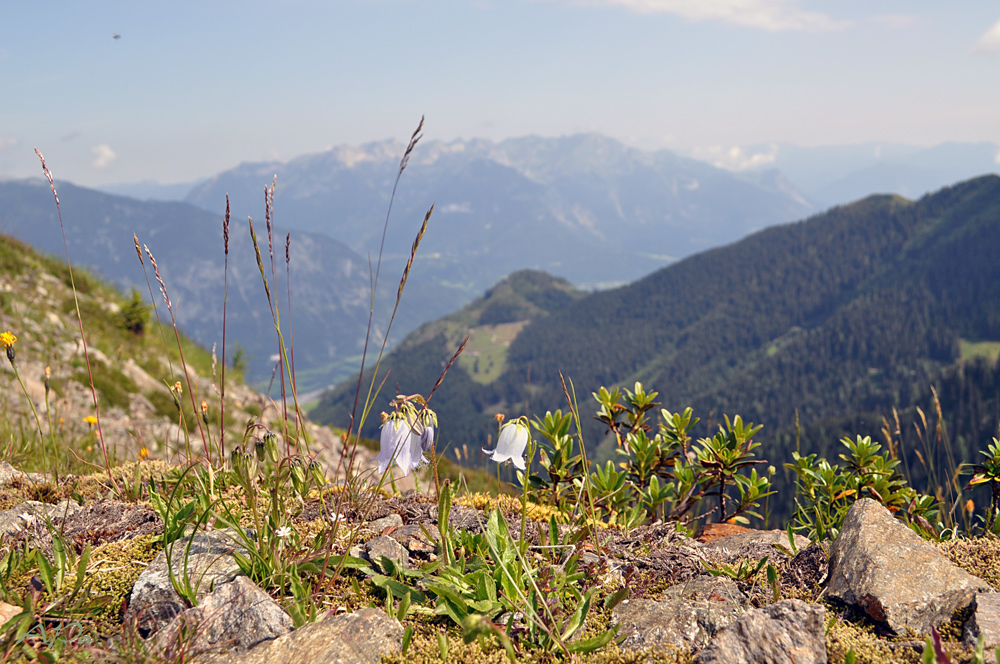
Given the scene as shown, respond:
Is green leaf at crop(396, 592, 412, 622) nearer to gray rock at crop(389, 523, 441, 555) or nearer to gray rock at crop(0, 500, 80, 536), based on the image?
gray rock at crop(389, 523, 441, 555)

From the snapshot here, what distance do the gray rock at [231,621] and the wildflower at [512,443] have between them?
4.69 ft

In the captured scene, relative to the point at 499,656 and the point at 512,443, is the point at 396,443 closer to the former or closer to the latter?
the point at 512,443

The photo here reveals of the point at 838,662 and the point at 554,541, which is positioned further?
the point at 554,541

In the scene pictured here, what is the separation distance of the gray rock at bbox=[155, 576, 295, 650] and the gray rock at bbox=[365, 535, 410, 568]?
612 mm

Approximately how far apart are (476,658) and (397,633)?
46 centimetres

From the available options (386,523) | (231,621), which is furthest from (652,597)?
(231,621)

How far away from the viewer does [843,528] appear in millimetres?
3410

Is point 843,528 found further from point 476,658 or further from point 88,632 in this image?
point 88,632

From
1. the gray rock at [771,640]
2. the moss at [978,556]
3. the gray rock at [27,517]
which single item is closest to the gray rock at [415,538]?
the gray rock at [771,640]

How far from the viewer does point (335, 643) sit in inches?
105

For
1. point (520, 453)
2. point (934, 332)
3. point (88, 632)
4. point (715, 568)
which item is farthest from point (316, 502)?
point (934, 332)

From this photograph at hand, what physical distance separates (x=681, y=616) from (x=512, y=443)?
1.28 m

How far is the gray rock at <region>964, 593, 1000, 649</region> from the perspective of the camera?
2426 mm

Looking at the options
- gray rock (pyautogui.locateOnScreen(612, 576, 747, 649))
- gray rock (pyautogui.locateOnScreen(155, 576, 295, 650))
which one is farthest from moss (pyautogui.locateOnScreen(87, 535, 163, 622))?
gray rock (pyautogui.locateOnScreen(612, 576, 747, 649))
